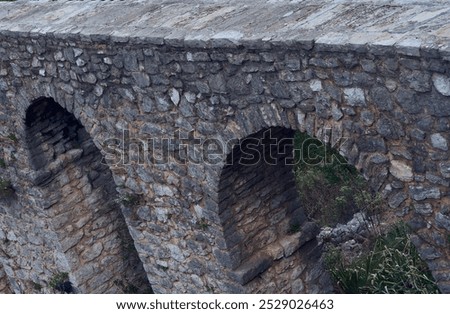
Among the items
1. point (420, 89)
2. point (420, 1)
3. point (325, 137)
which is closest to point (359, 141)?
point (325, 137)

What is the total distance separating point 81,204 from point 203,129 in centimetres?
242

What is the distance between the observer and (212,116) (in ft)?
16.6

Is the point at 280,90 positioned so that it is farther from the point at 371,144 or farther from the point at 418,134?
the point at 418,134

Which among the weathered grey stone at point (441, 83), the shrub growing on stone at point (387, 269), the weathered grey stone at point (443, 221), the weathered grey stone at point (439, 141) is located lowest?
the shrub growing on stone at point (387, 269)

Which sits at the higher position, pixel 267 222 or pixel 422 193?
pixel 422 193

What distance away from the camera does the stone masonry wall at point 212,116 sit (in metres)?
3.98

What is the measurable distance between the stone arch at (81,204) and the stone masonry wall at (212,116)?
169mm

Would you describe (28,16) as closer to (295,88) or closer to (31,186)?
(31,186)

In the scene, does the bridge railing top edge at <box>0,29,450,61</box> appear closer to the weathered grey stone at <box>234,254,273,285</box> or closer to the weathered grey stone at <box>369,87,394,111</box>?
the weathered grey stone at <box>369,87,394,111</box>

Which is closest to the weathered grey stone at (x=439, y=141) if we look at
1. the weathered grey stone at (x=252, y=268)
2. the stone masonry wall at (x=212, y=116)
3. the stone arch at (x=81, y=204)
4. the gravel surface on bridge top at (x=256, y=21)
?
the stone masonry wall at (x=212, y=116)

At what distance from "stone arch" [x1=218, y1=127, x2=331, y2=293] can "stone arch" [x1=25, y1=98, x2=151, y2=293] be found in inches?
72.6

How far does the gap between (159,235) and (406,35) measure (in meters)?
2.94

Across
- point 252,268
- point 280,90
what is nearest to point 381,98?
point 280,90

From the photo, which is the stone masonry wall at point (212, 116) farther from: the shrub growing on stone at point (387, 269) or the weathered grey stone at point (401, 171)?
the shrub growing on stone at point (387, 269)
